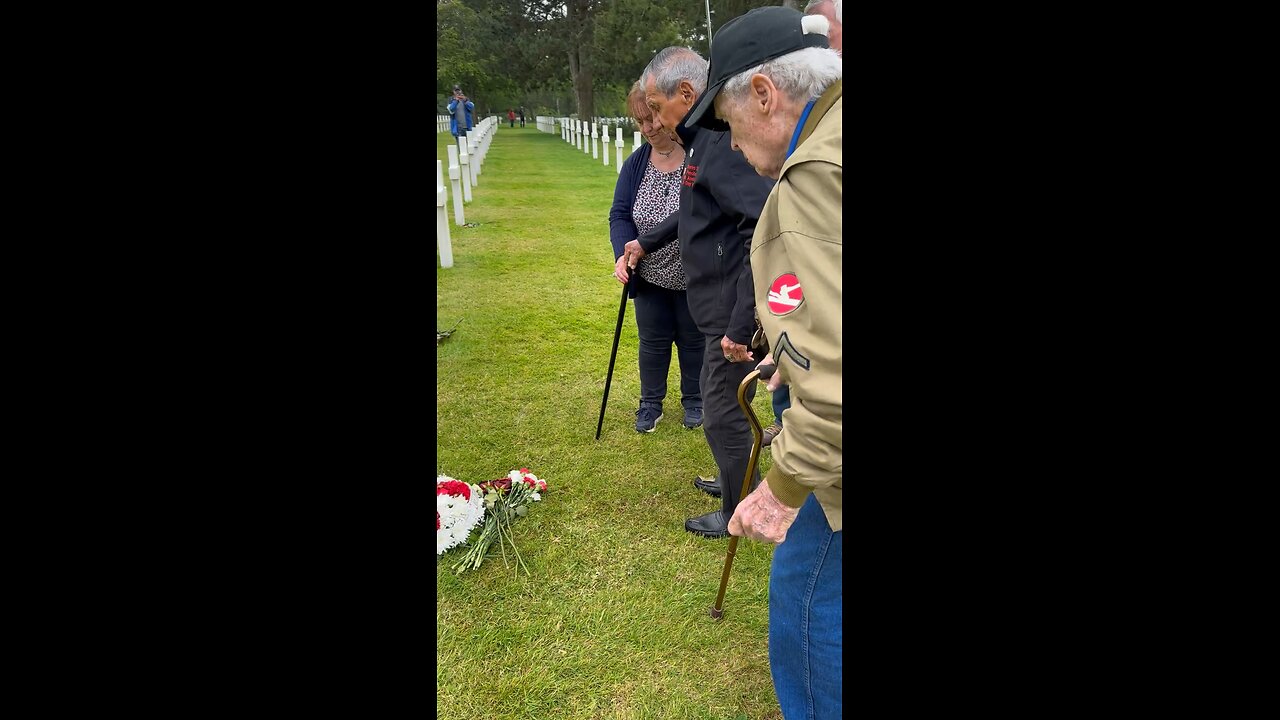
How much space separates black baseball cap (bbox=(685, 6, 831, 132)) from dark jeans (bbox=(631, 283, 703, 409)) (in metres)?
2.23

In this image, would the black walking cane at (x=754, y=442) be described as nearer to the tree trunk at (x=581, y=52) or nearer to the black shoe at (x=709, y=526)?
the black shoe at (x=709, y=526)

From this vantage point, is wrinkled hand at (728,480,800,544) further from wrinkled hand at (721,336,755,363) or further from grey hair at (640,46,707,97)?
grey hair at (640,46,707,97)

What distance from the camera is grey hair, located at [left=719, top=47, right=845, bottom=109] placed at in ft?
5.60

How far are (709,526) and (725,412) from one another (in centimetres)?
81

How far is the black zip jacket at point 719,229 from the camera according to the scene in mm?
2666

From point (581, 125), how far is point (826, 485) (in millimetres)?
27248

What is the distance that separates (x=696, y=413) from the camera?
4777 mm

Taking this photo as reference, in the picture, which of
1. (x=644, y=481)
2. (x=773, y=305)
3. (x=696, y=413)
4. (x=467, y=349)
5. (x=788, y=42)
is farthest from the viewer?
(x=467, y=349)

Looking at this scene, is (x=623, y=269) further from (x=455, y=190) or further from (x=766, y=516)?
(x=455, y=190)

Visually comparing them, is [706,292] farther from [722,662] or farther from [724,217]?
[722,662]

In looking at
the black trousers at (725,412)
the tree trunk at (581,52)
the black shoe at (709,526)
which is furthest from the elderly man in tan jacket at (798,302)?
the tree trunk at (581,52)

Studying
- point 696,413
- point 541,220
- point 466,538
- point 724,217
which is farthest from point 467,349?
point 541,220

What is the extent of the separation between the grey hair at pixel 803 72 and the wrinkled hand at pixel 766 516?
898 millimetres

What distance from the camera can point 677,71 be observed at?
3.17 m
